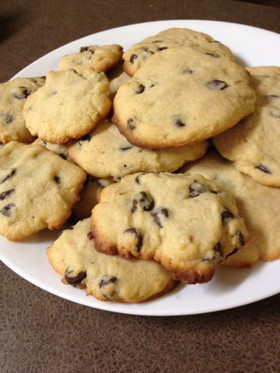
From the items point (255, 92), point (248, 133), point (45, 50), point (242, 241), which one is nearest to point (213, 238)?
point (242, 241)

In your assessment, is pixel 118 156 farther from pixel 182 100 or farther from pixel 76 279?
pixel 76 279

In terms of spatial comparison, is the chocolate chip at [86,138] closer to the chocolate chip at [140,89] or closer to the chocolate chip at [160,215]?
the chocolate chip at [140,89]

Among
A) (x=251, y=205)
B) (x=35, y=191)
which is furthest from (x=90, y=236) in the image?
(x=251, y=205)

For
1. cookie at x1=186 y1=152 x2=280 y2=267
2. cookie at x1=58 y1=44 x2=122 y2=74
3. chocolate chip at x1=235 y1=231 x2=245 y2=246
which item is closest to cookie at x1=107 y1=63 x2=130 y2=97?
cookie at x1=58 y1=44 x2=122 y2=74

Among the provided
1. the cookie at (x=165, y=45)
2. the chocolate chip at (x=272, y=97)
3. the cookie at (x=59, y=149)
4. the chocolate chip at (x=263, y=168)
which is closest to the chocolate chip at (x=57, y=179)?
the cookie at (x=59, y=149)

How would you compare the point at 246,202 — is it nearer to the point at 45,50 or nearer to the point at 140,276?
the point at 140,276

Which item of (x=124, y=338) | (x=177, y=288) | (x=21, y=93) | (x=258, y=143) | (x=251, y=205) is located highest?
(x=21, y=93)

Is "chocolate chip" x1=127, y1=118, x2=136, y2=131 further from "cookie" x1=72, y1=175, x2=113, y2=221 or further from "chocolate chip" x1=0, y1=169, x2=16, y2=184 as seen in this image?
"chocolate chip" x1=0, y1=169, x2=16, y2=184

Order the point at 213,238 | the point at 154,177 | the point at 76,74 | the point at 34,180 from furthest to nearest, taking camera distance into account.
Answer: the point at 76,74 < the point at 34,180 < the point at 154,177 < the point at 213,238
